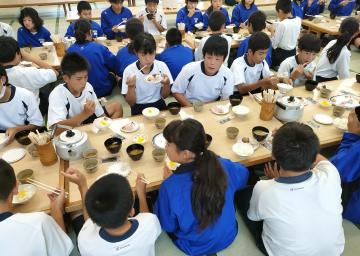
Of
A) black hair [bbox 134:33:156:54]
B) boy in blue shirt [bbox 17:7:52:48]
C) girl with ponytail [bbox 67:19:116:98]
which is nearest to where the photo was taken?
black hair [bbox 134:33:156:54]

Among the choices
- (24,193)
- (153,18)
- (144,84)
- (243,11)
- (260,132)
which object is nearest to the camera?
(24,193)

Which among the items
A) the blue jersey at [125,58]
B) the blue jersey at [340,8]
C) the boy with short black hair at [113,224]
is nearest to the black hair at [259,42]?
the blue jersey at [125,58]

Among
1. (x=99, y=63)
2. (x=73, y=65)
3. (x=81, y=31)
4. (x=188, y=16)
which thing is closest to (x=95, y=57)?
(x=99, y=63)

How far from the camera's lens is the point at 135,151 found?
7.04 ft

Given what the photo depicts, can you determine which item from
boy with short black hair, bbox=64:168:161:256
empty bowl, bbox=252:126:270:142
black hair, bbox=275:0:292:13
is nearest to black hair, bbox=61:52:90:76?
boy with short black hair, bbox=64:168:161:256

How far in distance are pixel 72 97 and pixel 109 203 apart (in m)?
1.71

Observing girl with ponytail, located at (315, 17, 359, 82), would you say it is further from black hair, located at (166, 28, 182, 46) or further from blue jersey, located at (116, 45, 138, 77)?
blue jersey, located at (116, 45, 138, 77)

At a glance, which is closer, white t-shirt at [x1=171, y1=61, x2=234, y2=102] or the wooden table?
white t-shirt at [x1=171, y1=61, x2=234, y2=102]

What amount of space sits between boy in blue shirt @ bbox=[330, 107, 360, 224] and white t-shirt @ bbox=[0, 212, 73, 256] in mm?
2078

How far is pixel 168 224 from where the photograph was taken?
182cm

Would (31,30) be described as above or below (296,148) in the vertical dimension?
above

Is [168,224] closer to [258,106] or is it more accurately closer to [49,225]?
[49,225]

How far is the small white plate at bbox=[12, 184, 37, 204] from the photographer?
1756 mm

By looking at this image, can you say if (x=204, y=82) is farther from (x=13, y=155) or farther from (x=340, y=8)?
(x=340, y=8)
